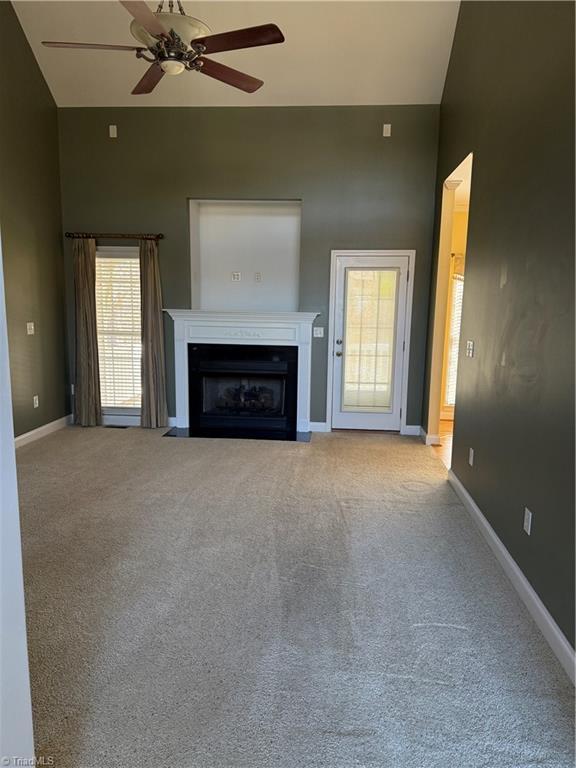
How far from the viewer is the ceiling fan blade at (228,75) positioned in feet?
10.3

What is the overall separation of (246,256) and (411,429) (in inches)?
113

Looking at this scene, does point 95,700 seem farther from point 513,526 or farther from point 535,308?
point 535,308

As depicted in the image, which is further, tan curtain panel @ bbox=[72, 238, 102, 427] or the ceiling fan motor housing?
tan curtain panel @ bbox=[72, 238, 102, 427]

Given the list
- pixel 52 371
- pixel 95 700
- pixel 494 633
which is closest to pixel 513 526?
pixel 494 633

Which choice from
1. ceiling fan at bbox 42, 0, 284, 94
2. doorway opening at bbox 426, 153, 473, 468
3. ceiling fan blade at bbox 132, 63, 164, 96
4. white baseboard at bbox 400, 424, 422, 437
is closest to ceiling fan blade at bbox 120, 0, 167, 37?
ceiling fan at bbox 42, 0, 284, 94

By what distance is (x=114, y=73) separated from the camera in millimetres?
4930

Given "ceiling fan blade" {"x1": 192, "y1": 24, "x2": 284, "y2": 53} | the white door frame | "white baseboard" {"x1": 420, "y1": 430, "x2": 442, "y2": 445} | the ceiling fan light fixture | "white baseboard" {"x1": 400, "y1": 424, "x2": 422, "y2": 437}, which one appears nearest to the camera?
"ceiling fan blade" {"x1": 192, "y1": 24, "x2": 284, "y2": 53}

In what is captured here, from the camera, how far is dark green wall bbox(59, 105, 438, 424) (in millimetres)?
5145

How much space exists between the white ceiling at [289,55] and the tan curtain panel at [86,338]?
5.56 feet

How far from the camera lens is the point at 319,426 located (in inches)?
221

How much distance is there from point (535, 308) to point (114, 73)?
16.2 ft

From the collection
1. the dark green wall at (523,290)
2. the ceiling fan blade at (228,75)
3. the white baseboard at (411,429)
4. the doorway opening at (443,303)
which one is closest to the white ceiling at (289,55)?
the dark green wall at (523,290)

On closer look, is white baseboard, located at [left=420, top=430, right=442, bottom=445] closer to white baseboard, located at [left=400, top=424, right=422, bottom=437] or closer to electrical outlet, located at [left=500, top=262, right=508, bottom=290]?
white baseboard, located at [left=400, top=424, right=422, bottom=437]

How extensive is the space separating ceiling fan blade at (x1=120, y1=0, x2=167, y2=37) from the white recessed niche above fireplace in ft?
9.43
